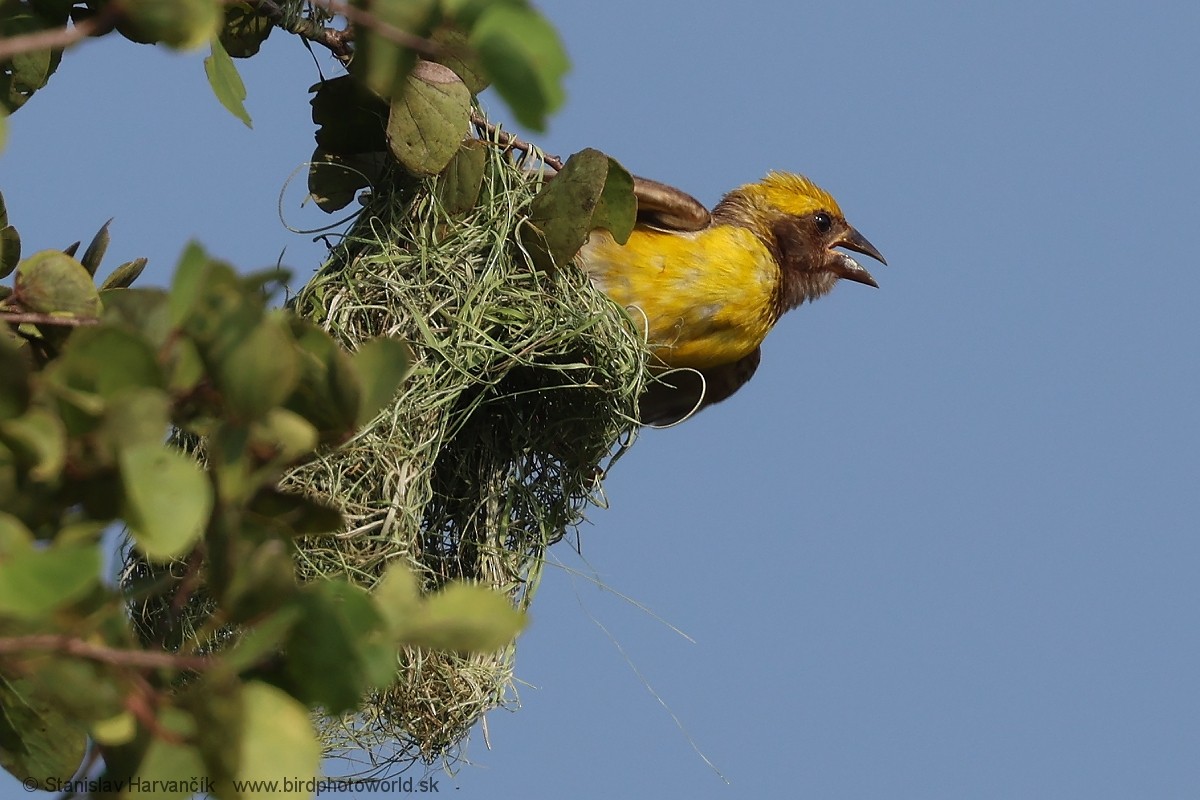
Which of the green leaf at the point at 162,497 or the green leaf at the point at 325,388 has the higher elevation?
the green leaf at the point at 162,497

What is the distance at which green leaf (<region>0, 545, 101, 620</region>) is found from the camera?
1.37m

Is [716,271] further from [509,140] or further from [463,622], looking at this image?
[463,622]

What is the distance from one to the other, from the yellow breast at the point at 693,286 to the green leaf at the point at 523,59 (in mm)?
2148

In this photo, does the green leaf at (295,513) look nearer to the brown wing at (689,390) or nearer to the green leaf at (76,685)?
the green leaf at (76,685)

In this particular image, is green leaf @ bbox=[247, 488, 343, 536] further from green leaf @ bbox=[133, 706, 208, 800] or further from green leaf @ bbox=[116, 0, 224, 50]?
green leaf @ bbox=[116, 0, 224, 50]

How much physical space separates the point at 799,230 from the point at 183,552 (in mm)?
3248

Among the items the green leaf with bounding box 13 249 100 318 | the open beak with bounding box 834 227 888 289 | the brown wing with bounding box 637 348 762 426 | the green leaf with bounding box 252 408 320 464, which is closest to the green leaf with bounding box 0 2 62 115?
the green leaf with bounding box 13 249 100 318

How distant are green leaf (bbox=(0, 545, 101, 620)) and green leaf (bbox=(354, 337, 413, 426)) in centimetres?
44

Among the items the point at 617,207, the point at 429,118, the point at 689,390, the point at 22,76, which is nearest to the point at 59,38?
the point at 22,76

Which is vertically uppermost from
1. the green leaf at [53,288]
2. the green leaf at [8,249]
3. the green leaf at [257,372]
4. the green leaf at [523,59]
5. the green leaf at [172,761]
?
the green leaf at [523,59]

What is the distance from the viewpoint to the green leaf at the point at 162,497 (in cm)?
141

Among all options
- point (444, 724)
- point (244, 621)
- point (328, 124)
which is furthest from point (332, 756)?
point (244, 621)

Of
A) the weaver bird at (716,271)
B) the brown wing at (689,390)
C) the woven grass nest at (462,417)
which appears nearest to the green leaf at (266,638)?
the woven grass nest at (462,417)

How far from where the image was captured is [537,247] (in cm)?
347
